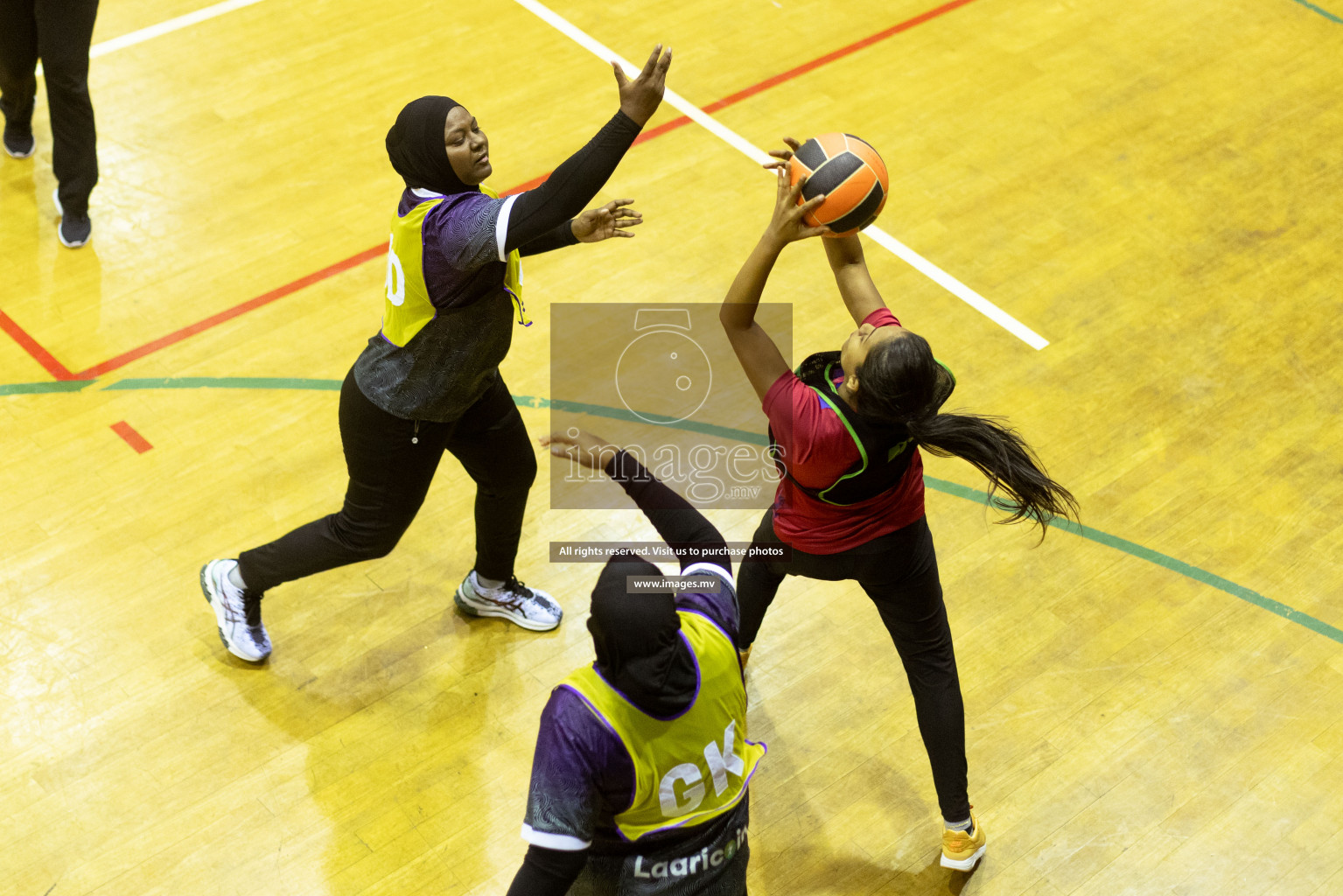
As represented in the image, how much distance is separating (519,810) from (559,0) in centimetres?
510

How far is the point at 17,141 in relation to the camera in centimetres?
586

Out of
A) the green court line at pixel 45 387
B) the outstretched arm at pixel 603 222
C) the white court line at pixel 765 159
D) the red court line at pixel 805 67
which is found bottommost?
the green court line at pixel 45 387

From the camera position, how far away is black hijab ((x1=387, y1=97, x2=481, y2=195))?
310 centimetres

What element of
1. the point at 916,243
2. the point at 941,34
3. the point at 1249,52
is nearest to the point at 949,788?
the point at 916,243

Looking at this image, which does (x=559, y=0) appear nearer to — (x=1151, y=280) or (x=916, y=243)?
(x=916, y=243)

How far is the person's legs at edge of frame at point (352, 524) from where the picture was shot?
345 centimetres

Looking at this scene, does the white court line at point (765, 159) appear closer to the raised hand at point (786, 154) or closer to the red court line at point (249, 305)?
the red court line at point (249, 305)

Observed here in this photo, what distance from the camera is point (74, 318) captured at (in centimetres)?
514

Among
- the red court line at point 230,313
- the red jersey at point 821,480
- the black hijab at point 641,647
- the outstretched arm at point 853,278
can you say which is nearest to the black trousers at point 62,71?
the red court line at point 230,313

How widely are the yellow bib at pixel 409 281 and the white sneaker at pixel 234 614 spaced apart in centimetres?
110

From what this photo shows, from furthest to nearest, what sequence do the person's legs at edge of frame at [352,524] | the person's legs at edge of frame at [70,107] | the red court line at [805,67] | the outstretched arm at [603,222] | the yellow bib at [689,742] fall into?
the red court line at [805,67] → the person's legs at edge of frame at [70,107] → the person's legs at edge of frame at [352,524] → the outstretched arm at [603,222] → the yellow bib at [689,742]

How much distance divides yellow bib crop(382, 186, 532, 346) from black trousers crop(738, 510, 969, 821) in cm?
98

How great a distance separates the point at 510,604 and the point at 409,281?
1324 millimetres

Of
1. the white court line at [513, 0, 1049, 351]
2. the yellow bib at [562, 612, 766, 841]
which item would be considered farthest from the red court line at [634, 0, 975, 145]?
the yellow bib at [562, 612, 766, 841]
